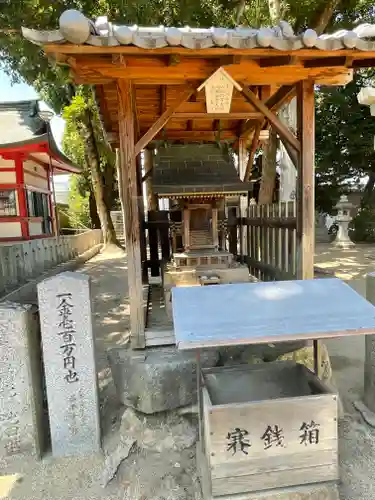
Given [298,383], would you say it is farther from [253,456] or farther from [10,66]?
[10,66]

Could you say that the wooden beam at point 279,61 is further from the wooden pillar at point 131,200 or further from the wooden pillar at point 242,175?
the wooden pillar at point 242,175

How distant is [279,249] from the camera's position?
15.2 feet

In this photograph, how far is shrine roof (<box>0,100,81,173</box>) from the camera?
8625 millimetres

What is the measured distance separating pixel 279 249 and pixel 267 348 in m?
1.42

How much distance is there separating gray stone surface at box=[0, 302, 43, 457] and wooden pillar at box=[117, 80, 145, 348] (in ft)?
3.23

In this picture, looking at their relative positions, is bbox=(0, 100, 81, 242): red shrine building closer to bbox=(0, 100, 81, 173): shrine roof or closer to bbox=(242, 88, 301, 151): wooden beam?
bbox=(0, 100, 81, 173): shrine roof

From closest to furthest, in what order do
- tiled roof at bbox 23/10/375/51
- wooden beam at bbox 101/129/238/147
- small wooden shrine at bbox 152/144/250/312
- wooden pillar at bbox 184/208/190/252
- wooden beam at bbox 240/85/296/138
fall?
tiled roof at bbox 23/10/375/51 < wooden beam at bbox 240/85/296/138 < small wooden shrine at bbox 152/144/250/312 < wooden pillar at bbox 184/208/190/252 < wooden beam at bbox 101/129/238/147

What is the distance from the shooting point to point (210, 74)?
332cm

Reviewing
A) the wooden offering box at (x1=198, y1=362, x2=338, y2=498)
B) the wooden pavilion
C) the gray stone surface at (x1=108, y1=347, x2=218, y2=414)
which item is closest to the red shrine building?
the wooden pavilion

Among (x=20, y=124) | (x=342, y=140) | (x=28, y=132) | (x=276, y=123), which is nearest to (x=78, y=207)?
(x=20, y=124)

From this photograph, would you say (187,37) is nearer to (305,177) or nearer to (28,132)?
(305,177)

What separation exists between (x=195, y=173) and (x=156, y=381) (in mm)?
2897

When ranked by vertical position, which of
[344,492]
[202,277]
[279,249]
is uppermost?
[279,249]

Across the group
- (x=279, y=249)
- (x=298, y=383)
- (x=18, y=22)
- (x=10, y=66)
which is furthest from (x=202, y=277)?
(x=10, y=66)
